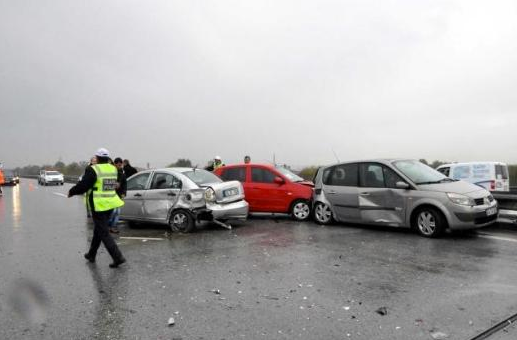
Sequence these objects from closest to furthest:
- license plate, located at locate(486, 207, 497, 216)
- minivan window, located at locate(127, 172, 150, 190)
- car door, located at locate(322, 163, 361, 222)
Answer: license plate, located at locate(486, 207, 497, 216) → car door, located at locate(322, 163, 361, 222) → minivan window, located at locate(127, 172, 150, 190)

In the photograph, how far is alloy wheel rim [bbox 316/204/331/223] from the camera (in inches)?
421

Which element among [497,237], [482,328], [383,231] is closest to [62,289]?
[482,328]

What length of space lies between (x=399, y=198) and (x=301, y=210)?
317 centimetres

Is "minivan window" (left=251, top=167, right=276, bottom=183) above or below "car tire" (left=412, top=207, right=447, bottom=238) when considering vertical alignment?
above

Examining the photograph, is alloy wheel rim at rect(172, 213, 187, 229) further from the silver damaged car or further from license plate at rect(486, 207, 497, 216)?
license plate at rect(486, 207, 497, 216)

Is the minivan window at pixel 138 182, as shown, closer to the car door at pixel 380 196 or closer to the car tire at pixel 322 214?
the car tire at pixel 322 214

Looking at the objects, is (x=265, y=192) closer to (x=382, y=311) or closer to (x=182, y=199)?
(x=182, y=199)

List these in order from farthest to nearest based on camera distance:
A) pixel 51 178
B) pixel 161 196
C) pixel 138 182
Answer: pixel 51 178 → pixel 138 182 → pixel 161 196

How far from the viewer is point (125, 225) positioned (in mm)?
11570

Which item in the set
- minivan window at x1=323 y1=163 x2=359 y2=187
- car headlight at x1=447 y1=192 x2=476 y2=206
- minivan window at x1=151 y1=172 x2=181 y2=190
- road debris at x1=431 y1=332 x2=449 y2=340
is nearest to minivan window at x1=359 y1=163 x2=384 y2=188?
minivan window at x1=323 y1=163 x2=359 y2=187

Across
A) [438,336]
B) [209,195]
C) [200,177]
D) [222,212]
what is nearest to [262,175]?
[200,177]

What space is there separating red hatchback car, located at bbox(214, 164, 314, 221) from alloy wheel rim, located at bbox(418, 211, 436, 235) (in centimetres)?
335

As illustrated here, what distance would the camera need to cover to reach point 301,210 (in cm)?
1162

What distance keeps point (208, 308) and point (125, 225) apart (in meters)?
7.53
